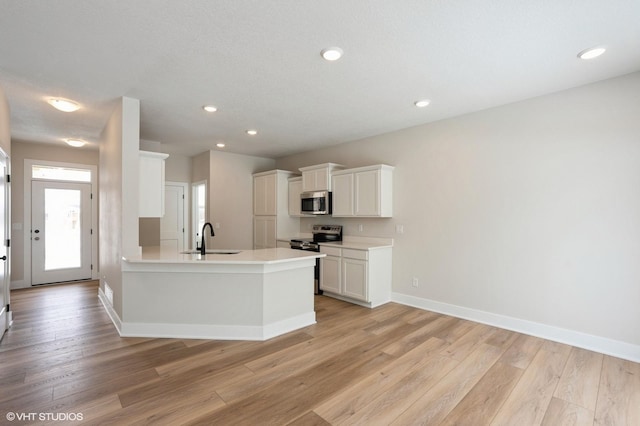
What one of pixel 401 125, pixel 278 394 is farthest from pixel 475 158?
pixel 278 394

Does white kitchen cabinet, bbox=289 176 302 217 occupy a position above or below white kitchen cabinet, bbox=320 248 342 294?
above

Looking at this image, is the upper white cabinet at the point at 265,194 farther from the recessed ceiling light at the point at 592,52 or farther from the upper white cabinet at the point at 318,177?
the recessed ceiling light at the point at 592,52

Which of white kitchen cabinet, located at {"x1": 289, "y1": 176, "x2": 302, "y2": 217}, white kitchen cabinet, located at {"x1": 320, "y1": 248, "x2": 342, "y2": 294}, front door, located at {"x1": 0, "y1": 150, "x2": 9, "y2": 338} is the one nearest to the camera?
front door, located at {"x1": 0, "y1": 150, "x2": 9, "y2": 338}

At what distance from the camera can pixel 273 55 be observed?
248 centimetres

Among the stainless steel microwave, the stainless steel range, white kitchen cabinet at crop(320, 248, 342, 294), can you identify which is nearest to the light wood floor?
white kitchen cabinet at crop(320, 248, 342, 294)

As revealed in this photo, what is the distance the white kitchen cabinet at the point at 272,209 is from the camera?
6.09m

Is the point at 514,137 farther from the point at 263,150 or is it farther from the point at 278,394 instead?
the point at 263,150

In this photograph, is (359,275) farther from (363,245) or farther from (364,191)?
(364,191)

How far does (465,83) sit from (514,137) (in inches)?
40.8

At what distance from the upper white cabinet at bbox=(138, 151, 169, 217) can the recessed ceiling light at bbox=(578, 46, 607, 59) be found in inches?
166

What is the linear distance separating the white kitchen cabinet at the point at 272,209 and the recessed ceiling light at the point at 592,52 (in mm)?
4662

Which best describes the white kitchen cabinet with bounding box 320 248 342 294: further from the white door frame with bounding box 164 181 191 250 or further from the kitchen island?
the white door frame with bounding box 164 181 191 250

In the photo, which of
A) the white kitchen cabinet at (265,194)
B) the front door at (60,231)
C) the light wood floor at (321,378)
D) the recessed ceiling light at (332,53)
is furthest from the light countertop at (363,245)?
the front door at (60,231)

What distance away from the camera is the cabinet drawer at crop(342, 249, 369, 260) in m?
4.35
